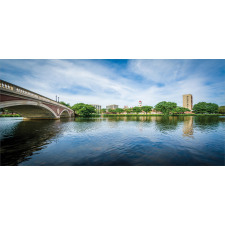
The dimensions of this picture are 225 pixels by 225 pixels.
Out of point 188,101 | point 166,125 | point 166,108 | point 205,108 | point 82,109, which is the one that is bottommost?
point 166,125

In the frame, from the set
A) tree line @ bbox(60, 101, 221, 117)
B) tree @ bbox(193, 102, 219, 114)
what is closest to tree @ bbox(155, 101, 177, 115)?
tree line @ bbox(60, 101, 221, 117)

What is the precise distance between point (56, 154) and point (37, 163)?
1.07 m

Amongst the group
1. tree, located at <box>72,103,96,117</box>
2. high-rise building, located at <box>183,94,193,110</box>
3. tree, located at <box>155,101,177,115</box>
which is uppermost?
high-rise building, located at <box>183,94,193,110</box>

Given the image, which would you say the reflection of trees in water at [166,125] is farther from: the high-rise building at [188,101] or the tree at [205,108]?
the high-rise building at [188,101]

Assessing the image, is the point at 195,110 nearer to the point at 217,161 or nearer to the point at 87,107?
the point at 87,107

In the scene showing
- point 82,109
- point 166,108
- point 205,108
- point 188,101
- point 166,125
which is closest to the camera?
point 166,125

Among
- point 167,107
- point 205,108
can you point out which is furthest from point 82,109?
point 205,108

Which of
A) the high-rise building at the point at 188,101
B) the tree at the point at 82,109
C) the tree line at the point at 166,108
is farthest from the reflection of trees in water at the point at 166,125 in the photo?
the high-rise building at the point at 188,101

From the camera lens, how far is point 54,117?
3294cm

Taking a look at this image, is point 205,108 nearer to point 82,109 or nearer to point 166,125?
point 166,125

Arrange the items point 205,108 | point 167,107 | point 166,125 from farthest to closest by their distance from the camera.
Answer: point 205,108 < point 167,107 < point 166,125

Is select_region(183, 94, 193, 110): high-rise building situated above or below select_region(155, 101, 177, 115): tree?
above

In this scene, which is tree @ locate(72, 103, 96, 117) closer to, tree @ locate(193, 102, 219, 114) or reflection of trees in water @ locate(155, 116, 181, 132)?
reflection of trees in water @ locate(155, 116, 181, 132)

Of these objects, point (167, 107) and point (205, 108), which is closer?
point (167, 107)
